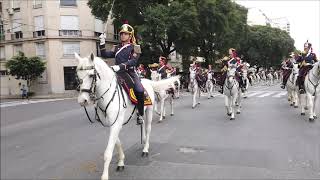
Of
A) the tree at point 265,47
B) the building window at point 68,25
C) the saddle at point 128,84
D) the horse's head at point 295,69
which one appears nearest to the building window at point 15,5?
the saddle at point 128,84

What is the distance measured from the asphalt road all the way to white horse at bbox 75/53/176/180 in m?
0.80

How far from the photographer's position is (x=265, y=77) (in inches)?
2469

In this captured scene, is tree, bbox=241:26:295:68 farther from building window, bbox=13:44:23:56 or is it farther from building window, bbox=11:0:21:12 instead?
building window, bbox=11:0:21:12

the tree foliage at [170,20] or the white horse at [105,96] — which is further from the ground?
the tree foliage at [170,20]

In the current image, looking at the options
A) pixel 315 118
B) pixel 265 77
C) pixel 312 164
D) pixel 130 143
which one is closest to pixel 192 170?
pixel 312 164

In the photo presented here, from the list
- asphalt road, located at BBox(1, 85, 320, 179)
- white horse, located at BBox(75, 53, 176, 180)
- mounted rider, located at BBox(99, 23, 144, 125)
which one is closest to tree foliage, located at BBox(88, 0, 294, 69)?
asphalt road, located at BBox(1, 85, 320, 179)

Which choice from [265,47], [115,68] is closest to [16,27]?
[115,68]

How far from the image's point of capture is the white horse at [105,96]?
691 cm

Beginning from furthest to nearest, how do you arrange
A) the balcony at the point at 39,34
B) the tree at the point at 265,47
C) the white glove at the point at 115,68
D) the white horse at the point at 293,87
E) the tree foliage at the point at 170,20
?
the tree at the point at 265,47 → the tree foliage at the point at 170,20 → the white horse at the point at 293,87 → the balcony at the point at 39,34 → the white glove at the point at 115,68

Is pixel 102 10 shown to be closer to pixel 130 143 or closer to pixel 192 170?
pixel 130 143

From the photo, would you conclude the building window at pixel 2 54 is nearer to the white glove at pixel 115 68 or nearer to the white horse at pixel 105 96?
the white horse at pixel 105 96

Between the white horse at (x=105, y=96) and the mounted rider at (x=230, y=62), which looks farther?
the mounted rider at (x=230, y=62)

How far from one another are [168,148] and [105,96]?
3.46 meters

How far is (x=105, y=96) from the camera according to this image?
761 cm
